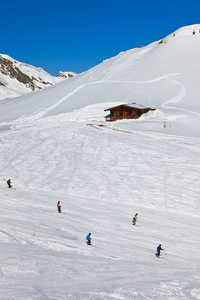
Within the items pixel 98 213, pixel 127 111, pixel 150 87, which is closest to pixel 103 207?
pixel 98 213

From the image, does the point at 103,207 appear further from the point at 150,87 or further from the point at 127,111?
the point at 150,87

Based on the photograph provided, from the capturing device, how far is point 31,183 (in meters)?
28.2

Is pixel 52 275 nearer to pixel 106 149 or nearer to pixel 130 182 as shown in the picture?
pixel 130 182

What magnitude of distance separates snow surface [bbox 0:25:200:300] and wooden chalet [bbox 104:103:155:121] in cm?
234

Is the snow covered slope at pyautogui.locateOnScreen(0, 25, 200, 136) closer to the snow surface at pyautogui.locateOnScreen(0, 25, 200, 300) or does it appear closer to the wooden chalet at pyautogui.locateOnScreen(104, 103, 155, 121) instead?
the snow surface at pyautogui.locateOnScreen(0, 25, 200, 300)

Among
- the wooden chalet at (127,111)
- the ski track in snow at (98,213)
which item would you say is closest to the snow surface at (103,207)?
the ski track in snow at (98,213)

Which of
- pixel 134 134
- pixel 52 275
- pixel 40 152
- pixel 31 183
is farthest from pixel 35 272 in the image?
pixel 134 134

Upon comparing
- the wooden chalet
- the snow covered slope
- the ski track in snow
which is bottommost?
the ski track in snow

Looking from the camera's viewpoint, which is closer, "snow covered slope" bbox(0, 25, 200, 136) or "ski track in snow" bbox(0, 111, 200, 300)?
"ski track in snow" bbox(0, 111, 200, 300)

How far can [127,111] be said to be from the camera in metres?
61.8

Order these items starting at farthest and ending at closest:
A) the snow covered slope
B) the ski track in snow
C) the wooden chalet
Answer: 1. the snow covered slope
2. the wooden chalet
3. the ski track in snow

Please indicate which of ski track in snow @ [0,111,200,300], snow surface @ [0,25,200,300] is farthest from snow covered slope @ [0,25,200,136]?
ski track in snow @ [0,111,200,300]

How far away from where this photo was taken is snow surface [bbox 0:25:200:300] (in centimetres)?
981

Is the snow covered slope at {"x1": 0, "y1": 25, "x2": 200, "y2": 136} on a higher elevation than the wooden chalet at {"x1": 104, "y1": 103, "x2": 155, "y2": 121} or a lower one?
higher
